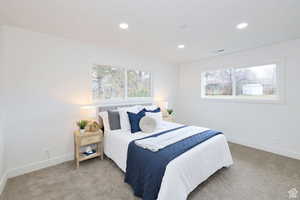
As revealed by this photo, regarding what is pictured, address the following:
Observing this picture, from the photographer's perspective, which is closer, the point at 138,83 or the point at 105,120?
the point at 105,120

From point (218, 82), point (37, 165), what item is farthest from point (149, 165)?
point (218, 82)

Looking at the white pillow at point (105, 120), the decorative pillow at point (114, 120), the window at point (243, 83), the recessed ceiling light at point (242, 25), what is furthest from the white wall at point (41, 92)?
the window at point (243, 83)

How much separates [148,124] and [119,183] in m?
1.08

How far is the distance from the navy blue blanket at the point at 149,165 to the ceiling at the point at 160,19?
181 cm

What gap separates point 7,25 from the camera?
210 centimetres

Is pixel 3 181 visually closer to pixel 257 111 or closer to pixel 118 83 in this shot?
pixel 118 83

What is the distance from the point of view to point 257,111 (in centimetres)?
320

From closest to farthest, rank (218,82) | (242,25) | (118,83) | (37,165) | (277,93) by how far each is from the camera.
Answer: (242,25), (37,165), (277,93), (118,83), (218,82)

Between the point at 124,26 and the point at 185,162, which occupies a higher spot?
the point at 124,26

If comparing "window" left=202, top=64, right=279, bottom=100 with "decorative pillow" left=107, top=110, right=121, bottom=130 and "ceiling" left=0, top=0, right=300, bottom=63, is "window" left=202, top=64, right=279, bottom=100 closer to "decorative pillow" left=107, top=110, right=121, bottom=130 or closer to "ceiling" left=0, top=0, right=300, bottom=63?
"ceiling" left=0, top=0, right=300, bottom=63

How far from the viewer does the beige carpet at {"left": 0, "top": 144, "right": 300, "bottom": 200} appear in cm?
176

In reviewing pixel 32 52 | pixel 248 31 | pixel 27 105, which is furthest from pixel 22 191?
pixel 248 31

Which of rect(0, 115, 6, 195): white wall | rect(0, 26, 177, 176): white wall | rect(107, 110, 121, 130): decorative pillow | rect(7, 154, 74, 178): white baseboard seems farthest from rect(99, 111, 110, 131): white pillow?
rect(0, 115, 6, 195): white wall

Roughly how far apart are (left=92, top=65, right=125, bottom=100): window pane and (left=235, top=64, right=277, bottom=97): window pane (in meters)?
3.09
